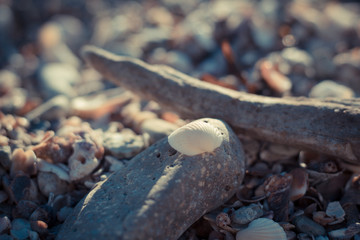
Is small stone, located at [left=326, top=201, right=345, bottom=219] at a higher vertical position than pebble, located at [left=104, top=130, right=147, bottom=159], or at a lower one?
lower

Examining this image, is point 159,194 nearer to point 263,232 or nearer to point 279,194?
point 263,232

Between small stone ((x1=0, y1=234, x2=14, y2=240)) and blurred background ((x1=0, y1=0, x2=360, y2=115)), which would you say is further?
blurred background ((x1=0, y1=0, x2=360, y2=115))

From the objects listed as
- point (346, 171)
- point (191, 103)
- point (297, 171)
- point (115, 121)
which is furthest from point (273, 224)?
point (115, 121)

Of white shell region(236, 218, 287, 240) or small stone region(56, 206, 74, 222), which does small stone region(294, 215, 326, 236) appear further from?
small stone region(56, 206, 74, 222)

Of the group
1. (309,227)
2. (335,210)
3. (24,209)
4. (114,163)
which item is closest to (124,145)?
(114,163)

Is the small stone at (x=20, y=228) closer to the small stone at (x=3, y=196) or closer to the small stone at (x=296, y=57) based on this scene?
the small stone at (x=3, y=196)

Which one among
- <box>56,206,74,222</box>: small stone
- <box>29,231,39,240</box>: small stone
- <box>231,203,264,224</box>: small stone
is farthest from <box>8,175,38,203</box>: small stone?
<box>231,203,264,224</box>: small stone
